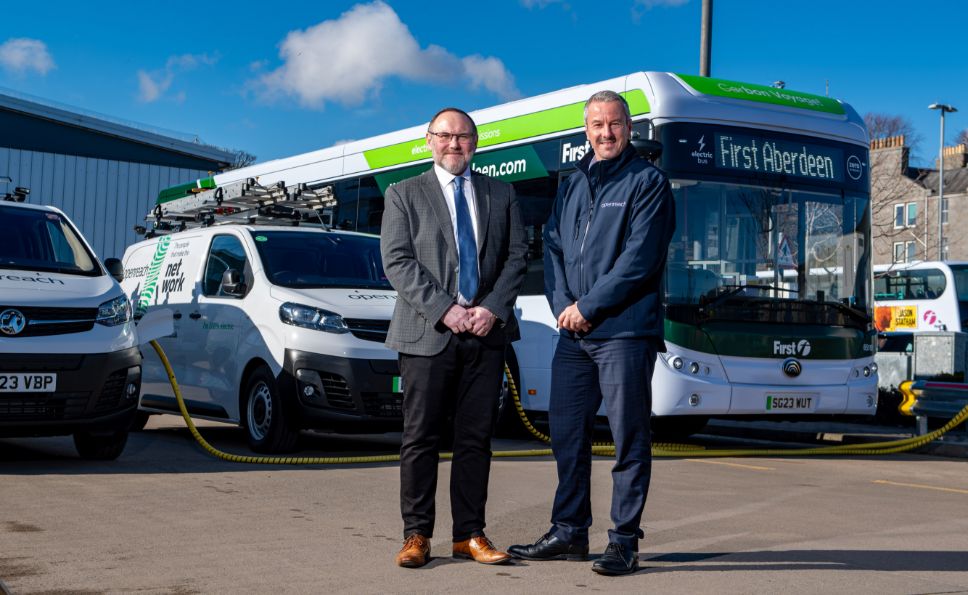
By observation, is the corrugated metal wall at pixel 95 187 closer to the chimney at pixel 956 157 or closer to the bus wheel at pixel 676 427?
the bus wheel at pixel 676 427

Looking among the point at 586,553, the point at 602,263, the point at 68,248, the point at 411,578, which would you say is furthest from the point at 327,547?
the point at 68,248

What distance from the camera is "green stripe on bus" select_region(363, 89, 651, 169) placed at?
454 inches

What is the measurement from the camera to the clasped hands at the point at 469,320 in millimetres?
5426

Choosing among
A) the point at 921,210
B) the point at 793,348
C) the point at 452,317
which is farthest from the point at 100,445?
the point at 921,210

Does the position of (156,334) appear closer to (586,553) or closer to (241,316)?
(241,316)

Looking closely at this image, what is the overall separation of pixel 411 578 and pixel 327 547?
81 centimetres

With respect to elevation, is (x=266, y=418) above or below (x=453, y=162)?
below

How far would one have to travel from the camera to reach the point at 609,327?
5.47 metres

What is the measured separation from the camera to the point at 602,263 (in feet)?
18.2

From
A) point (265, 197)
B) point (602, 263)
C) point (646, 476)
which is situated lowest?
point (646, 476)

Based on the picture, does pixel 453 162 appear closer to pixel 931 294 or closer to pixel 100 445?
pixel 100 445

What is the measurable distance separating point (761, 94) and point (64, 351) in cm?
681

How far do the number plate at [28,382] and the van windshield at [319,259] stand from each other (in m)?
2.38

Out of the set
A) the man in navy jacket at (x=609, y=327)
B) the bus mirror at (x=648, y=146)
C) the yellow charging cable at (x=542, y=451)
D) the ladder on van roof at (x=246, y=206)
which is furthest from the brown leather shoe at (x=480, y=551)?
the ladder on van roof at (x=246, y=206)
